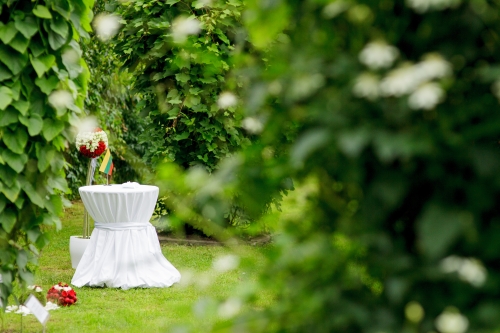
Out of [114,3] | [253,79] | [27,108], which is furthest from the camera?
[114,3]

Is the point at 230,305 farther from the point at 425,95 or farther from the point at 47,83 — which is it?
the point at 47,83

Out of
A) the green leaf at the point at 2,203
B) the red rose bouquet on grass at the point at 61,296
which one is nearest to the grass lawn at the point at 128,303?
the red rose bouquet on grass at the point at 61,296

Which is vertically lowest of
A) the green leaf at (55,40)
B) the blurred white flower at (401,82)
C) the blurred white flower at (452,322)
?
the blurred white flower at (452,322)

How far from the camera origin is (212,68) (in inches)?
70.3

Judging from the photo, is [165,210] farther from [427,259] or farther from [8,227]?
[427,259]

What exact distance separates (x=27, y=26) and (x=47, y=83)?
0.31 m

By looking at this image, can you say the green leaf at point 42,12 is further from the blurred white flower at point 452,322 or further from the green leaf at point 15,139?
the blurred white flower at point 452,322

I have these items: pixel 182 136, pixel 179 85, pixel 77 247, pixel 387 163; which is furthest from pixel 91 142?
pixel 387 163

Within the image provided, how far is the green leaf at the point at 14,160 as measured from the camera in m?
3.64

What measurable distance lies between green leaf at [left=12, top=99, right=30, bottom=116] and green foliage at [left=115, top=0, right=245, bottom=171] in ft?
14.6

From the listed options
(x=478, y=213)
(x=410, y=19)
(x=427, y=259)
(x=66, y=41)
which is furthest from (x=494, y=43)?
(x=66, y=41)

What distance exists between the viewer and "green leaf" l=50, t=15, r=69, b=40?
359cm

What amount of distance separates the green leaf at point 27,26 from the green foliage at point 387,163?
2402mm

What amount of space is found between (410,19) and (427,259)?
1.48 ft
